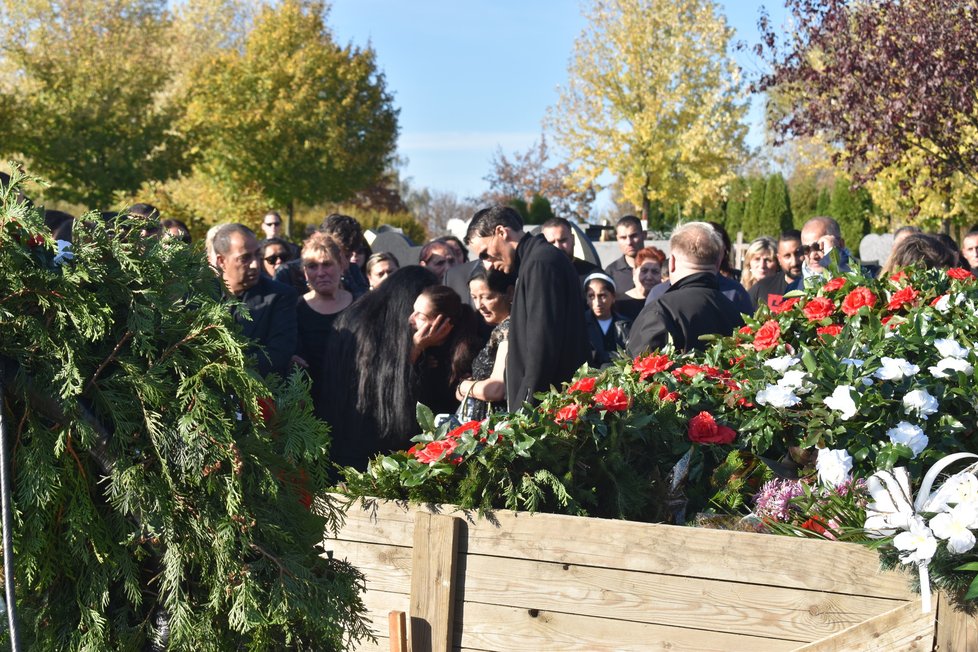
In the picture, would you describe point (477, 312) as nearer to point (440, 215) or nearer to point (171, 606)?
point (171, 606)

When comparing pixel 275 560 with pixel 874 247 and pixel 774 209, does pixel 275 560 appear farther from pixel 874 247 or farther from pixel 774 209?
pixel 774 209

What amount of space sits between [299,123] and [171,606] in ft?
101

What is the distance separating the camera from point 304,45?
110 ft

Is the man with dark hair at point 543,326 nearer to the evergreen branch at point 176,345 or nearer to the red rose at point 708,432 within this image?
the red rose at point 708,432

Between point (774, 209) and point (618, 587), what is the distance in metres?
33.4

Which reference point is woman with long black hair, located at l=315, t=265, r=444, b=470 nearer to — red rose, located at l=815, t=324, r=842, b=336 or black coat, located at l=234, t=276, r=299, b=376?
black coat, located at l=234, t=276, r=299, b=376

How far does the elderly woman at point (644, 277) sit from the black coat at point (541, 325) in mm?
2839

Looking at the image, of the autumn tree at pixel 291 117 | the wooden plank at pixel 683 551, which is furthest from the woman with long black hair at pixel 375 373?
the autumn tree at pixel 291 117

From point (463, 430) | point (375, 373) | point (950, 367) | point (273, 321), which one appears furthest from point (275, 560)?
point (273, 321)

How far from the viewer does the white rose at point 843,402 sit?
3.16m

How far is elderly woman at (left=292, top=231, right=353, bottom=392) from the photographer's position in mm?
5854

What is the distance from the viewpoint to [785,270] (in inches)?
320

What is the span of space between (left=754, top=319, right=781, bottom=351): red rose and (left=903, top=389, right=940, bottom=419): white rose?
90 centimetres

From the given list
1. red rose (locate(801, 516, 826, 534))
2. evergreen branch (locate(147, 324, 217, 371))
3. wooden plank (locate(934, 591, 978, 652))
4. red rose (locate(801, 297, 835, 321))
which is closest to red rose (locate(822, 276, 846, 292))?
red rose (locate(801, 297, 835, 321))
